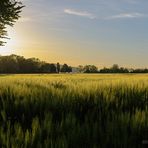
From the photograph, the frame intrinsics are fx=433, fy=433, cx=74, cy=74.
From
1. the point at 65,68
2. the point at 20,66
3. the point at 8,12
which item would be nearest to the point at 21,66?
the point at 20,66

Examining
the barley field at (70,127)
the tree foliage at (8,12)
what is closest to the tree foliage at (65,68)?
the tree foliage at (8,12)

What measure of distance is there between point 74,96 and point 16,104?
118cm

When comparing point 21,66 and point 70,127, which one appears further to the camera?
point 21,66

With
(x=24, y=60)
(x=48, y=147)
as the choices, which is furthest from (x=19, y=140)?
(x=24, y=60)

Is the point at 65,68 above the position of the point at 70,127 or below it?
below

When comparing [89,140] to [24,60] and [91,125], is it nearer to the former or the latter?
[91,125]

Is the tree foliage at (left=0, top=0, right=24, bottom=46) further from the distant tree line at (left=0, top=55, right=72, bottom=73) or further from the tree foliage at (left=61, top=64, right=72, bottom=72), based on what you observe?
the tree foliage at (left=61, top=64, right=72, bottom=72)

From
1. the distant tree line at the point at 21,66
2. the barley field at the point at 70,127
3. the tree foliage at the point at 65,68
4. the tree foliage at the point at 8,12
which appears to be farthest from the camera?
the tree foliage at the point at 65,68

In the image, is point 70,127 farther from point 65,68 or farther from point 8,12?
point 65,68

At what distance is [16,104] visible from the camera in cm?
648

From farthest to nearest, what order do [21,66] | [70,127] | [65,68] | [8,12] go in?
→ [65,68]
[21,66]
[8,12]
[70,127]

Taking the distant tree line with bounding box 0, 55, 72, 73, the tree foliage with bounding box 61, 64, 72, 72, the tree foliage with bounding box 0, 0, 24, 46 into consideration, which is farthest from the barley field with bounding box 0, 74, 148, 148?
the tree foliage with bounding box 61, 64, 72, 72

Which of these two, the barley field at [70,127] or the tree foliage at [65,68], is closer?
the barley field at [70,127]

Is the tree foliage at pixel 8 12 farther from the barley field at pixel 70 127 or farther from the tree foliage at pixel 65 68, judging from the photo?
the tree foliage at pixel 65 68
